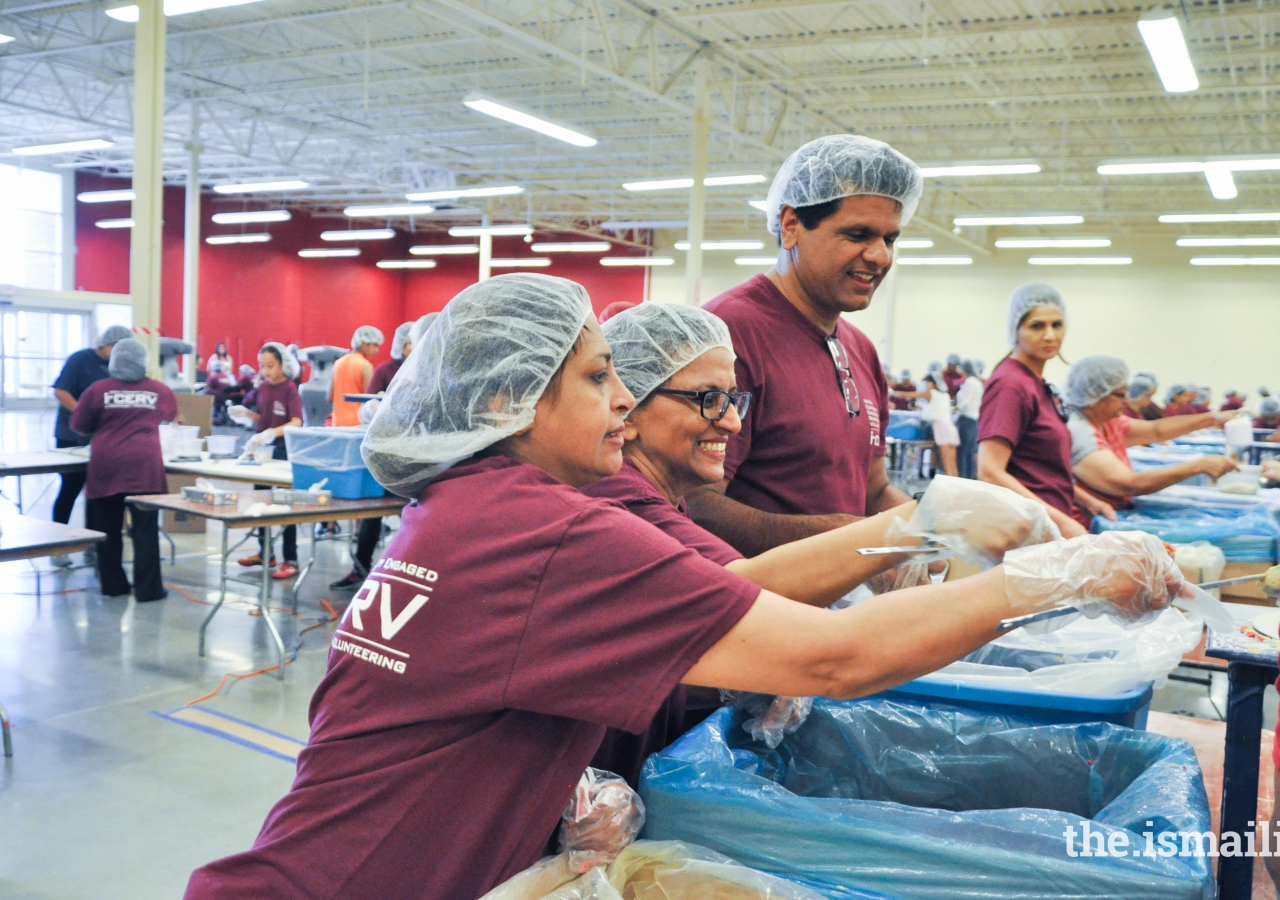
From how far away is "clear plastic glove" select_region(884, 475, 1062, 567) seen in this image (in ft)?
3.70

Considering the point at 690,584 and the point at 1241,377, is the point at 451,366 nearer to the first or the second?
the point at 690,584

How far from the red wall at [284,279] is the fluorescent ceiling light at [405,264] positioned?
198 mm

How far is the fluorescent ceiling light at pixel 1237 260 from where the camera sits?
16.6 metres

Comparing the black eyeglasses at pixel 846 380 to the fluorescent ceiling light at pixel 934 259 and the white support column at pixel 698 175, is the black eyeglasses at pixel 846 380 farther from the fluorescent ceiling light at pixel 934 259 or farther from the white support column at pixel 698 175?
the fluorescent ceiling light at pixel 934 259

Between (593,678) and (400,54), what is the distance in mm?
12450

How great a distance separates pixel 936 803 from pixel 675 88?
12.1 m

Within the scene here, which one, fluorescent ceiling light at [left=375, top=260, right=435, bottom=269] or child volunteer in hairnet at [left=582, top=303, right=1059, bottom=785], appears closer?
child volunteer in hairnet at [left=582, top=303, right=1059, bottom=785]

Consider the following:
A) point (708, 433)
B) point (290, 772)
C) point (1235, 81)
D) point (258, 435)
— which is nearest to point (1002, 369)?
point (708, 433)

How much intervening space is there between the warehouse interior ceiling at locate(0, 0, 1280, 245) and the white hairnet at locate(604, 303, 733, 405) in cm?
756

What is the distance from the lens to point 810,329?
6.25 ft

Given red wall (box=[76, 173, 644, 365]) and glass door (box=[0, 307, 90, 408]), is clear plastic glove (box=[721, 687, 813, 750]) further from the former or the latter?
glass door (box=[0, 307, 90, 408])

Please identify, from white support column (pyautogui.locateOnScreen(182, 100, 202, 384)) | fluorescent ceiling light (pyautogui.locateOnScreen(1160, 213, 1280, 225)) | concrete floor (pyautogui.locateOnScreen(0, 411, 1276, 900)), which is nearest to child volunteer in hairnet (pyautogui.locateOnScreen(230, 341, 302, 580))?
concrete floor (pyautogui.locateOnScreen(0, 411, 1276, 900))

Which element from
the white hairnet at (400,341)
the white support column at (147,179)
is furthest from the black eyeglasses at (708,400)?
the white support column at (147,179)

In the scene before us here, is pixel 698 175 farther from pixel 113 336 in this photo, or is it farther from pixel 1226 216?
pixel 1226 216
